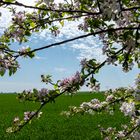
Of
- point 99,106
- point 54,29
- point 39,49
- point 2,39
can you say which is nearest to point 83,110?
point 99,106

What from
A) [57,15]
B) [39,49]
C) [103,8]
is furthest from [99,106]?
[103,8]

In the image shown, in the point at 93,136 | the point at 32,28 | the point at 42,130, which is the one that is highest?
the point at 32,28

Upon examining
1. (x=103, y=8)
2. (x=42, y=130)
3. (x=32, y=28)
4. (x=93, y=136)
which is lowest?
(x=42, y=130)

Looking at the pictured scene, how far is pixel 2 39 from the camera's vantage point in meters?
6.48

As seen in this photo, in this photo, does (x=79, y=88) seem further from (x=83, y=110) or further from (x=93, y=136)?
(x=93, y=136)

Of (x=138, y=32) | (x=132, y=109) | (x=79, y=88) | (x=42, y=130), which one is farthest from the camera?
(x=42, y=130)

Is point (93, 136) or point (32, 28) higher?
point (32, 28)

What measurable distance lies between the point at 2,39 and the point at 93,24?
1537 mm

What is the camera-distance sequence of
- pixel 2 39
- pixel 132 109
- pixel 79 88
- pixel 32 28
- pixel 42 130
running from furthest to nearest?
pixel 42 130, pixel 2 39, pixel 32 28, pixel 79 88, pixel 132 109

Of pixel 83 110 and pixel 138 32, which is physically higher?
pixel 138 32

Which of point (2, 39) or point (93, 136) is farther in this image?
point (93, 136)

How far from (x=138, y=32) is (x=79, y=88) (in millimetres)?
1135

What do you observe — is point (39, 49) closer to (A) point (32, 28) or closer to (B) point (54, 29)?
(A) point (32, 28)

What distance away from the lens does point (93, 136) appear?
63.8ft
